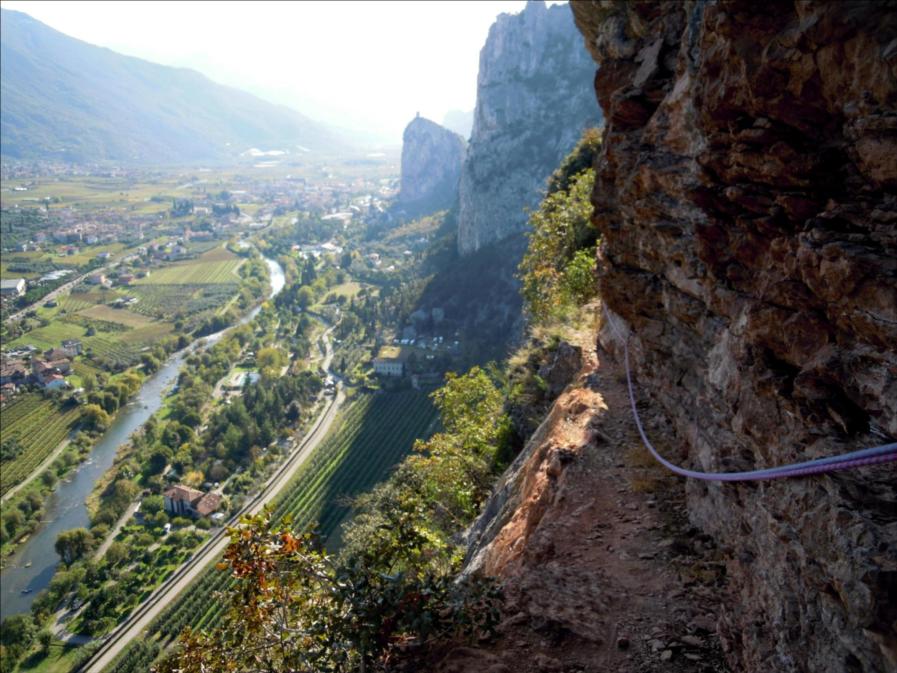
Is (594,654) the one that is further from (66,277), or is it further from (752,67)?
(66,277)

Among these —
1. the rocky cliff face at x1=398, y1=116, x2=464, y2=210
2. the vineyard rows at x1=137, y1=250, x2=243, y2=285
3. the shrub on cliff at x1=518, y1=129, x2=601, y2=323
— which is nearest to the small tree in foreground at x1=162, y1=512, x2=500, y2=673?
the shrub on cliff at x1=518, y1=129, x2=601, y2=323

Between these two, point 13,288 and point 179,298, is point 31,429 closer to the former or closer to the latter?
point 179,298

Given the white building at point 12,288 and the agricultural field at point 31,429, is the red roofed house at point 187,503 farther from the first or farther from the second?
the white building at point 12,288

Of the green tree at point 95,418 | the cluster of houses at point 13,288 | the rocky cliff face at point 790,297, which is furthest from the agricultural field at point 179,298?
the rocky cliff face at point 790,297

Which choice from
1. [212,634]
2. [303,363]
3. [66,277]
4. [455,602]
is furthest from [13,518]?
[66,277]

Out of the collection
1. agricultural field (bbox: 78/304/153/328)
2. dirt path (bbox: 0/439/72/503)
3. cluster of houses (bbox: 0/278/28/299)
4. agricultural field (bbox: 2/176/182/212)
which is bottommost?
agricultural field (bbox: 2/176/182/212)

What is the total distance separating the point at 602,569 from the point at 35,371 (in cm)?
7318

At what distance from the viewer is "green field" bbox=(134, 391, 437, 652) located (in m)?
33.3

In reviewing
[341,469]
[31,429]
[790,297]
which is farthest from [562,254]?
[31,429]

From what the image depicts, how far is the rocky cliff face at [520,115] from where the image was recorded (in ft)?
285

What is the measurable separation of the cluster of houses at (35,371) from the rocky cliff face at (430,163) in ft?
361

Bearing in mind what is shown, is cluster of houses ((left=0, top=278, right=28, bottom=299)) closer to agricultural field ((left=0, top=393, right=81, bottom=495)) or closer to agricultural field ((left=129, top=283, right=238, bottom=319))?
agricultural field ((left=129, top=283, right=238, bottom=319))

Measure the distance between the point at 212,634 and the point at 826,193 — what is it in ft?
22.0

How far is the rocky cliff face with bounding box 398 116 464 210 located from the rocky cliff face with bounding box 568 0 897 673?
524 ft
